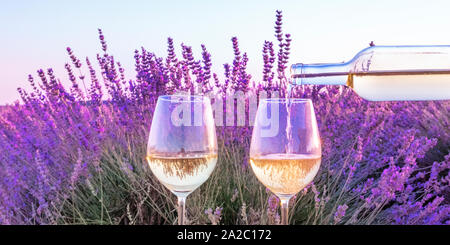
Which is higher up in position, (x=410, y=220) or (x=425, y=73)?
(x=425, y=73)

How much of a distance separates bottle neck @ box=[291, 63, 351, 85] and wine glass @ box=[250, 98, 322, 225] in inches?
16.8

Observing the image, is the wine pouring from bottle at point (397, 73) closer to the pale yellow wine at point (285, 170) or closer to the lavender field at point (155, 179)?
the lavender field at point (155, 179)

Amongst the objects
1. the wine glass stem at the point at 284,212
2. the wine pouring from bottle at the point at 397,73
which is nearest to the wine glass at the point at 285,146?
the wine glass stem at the point at 284,212

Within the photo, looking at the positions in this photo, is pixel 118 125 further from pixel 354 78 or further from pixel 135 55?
pixel 354 78

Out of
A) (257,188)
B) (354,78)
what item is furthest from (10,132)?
(354,78)

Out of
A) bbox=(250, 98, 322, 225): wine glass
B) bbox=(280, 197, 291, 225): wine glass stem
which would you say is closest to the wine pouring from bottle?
bbox=(250, 98, 322, 225): wine glass

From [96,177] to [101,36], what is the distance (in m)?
1.02

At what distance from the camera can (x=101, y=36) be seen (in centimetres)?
303

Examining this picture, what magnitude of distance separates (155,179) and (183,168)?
0.88 meters

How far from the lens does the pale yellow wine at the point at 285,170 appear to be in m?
1.28

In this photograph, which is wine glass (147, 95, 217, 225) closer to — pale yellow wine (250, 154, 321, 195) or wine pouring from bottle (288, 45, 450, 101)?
pale yellow wine (250, 154, 321, 195)

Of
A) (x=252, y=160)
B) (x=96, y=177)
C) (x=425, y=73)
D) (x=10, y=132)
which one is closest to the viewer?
(x=252, y=160)

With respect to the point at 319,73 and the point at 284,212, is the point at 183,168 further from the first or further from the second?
the point at 319,73

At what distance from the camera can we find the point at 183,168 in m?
1.29
